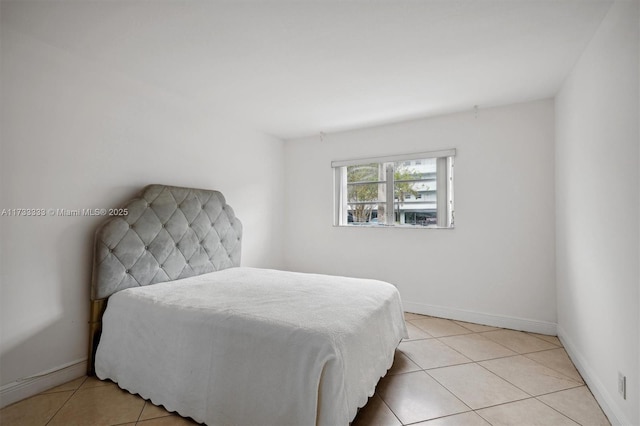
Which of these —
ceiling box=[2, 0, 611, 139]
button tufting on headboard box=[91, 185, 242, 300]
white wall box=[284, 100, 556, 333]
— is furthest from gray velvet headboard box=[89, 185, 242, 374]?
white wall box=[284, 100, 556, 333]

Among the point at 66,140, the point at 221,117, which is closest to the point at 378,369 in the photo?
the point at 66,140

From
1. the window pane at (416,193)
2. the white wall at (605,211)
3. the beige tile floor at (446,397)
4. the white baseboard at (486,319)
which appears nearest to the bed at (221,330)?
the beige tile floor at (446,397)

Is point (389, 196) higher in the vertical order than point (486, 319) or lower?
higher

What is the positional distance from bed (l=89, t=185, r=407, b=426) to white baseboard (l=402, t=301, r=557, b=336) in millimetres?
1095

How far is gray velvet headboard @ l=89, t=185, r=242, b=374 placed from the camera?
7.13 ft

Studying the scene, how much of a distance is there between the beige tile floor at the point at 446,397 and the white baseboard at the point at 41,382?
0.14ft

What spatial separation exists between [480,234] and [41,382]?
383cm

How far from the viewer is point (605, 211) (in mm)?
1767

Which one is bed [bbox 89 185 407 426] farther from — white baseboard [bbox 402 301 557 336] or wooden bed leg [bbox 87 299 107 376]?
white baseboard [bbox 402 301 557 336]

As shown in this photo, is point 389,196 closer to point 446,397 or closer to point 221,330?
point 446,397

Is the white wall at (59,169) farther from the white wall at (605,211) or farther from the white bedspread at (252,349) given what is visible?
the white wall at (605,211)

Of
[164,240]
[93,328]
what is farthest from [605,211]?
[93,328]

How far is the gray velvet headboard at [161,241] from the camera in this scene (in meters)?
2.17

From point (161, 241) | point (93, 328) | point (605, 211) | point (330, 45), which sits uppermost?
point (330, 45)
